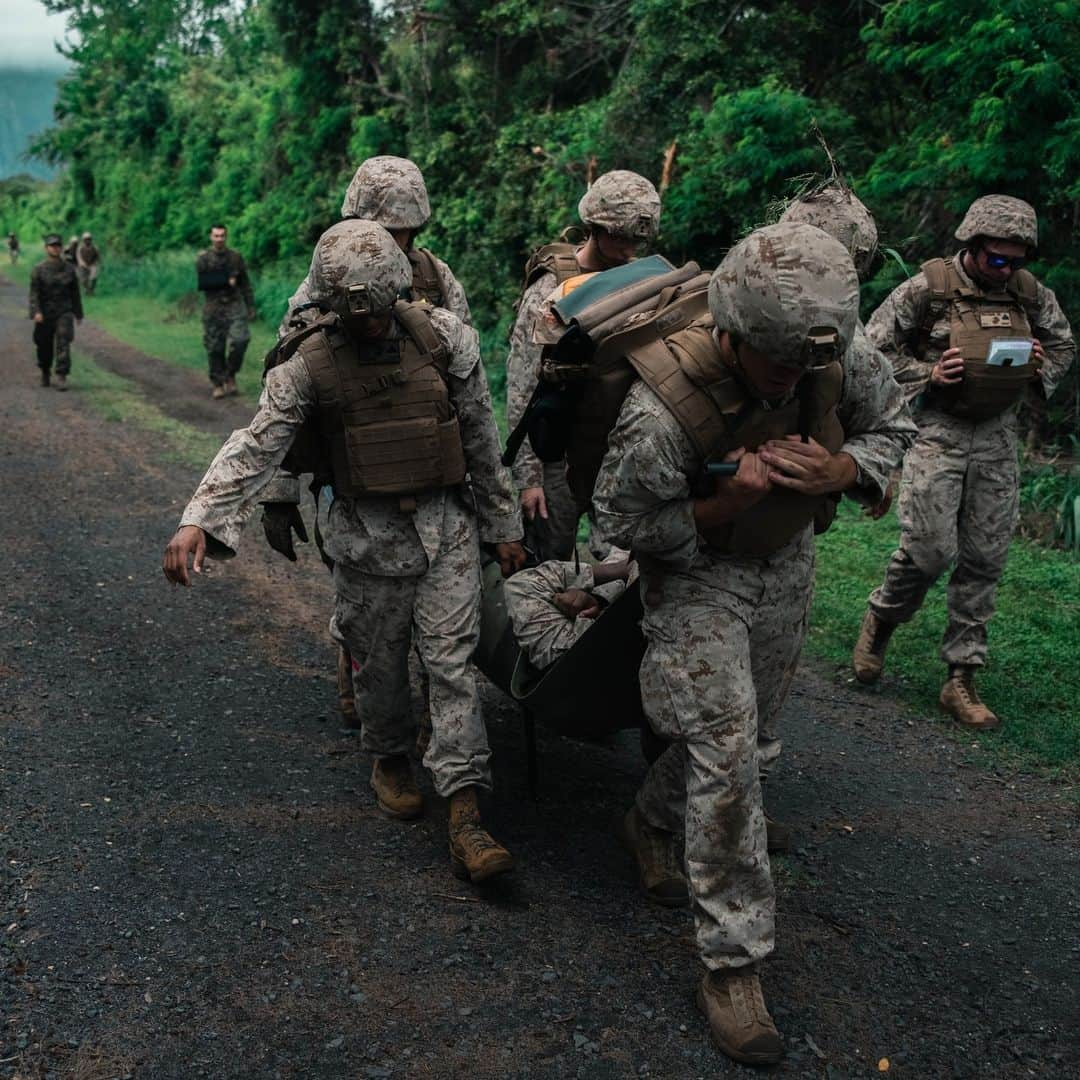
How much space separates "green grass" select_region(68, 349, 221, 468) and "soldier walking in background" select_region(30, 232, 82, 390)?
0.35 meters

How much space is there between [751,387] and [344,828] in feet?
7.28

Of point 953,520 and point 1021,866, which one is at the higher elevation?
point 953,520

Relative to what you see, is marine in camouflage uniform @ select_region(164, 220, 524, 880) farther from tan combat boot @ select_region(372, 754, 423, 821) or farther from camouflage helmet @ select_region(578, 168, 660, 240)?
camouflage helmet @ select_region(578, 168, 660, 240)

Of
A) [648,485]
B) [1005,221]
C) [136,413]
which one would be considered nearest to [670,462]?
[648,485]

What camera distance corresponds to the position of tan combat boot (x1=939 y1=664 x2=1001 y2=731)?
5.48m

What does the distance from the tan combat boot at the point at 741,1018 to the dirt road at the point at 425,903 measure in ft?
0.21

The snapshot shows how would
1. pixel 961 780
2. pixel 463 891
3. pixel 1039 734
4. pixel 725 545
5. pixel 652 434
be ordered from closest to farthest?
1. pixel 652 434
2. pixel 725 545
3. pixel 463 891
4. pixel 961 780
5. pixel 1039 734

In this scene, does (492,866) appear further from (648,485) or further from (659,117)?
(659,117)

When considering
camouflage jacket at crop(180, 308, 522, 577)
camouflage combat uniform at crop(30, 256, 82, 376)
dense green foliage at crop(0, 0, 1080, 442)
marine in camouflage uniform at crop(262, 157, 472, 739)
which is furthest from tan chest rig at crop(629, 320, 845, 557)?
camouflage combat uniform at crop(30, 256, 82, 376)

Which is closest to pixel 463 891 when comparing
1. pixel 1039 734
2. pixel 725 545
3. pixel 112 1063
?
pixel 112 1063

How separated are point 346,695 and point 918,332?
2963mm

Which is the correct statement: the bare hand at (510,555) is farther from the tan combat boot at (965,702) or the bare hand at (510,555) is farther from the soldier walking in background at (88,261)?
the soldier walking in background at (88,261)

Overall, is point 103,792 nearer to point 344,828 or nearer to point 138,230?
point 344,828

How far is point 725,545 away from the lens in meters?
3.17
